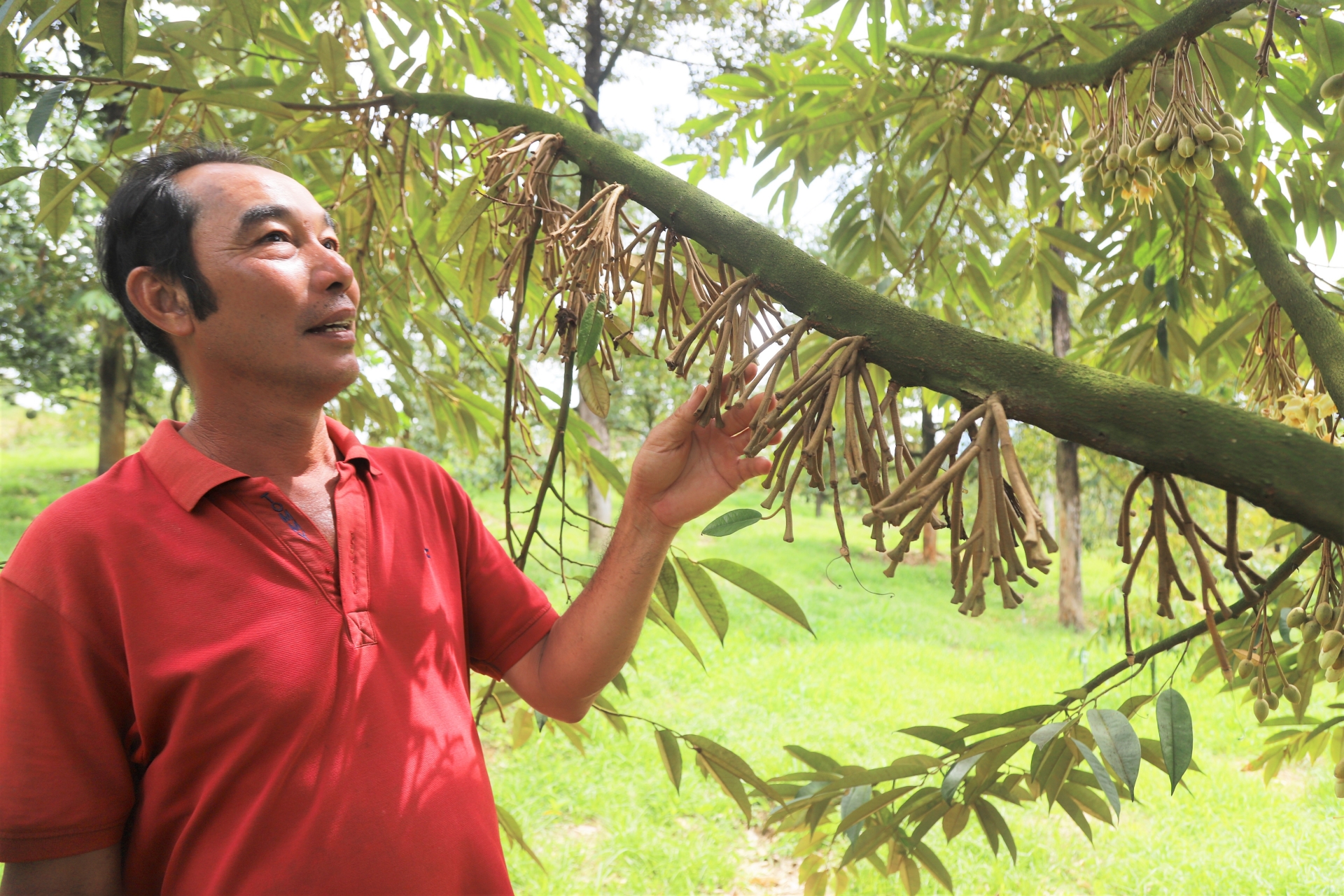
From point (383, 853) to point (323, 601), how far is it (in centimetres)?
26

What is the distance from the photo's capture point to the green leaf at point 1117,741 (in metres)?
0.75

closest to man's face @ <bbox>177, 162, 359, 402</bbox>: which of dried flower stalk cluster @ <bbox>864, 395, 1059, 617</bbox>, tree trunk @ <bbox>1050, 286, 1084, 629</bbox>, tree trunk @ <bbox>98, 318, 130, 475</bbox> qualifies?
dried flower stalk cluster @ <bbox>864, 395, 1059, 617</bbox>

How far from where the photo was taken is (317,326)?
98cm

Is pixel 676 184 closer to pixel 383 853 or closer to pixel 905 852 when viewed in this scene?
pixel 383 853

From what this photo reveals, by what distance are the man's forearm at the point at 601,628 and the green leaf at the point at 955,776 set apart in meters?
0.37

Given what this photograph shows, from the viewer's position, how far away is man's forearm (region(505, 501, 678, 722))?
39.8 inches

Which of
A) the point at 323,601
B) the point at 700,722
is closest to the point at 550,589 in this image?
the point at 700,722

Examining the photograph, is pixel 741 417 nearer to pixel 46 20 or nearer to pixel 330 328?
pixel 330 328

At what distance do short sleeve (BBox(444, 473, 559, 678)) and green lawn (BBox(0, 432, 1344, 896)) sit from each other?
0.43 meters

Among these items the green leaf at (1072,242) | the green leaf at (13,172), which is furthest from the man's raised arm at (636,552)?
the green leaf at (1072,242)

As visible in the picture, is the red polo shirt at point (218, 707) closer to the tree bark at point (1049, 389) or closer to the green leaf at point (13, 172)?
the green leaf at point (13, 172)

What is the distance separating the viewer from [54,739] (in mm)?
796

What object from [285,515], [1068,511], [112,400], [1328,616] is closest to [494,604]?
[285,515]

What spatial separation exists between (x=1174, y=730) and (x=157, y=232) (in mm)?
1187
